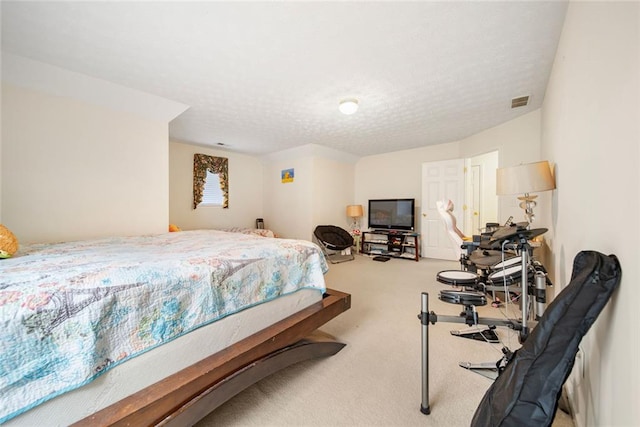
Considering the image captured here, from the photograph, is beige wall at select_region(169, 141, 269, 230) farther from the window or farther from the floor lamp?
the floor lamp

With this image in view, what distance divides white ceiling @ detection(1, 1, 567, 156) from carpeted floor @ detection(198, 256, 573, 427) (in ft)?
8.08

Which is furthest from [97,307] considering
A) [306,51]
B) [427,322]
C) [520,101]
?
[520,101]

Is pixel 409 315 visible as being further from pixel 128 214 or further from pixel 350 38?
pixel 128 214

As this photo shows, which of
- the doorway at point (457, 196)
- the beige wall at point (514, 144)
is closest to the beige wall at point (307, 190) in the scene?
the doorway at point (457, 196)

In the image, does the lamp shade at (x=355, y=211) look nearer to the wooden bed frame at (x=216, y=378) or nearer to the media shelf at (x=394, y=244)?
the media shelf at (x=394, y=244)

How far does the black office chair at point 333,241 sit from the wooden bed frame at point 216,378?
3362 millimetres

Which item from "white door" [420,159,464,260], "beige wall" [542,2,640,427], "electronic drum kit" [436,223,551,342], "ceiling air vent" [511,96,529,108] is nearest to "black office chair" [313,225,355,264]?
"white door" [420,159,464,260]

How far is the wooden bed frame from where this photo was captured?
0.94 m

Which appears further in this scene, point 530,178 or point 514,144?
point 514,144

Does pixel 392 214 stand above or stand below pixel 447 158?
below

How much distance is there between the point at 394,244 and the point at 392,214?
720 millimetres

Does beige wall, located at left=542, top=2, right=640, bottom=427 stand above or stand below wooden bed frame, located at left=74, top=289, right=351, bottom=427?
above

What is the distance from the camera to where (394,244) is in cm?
534

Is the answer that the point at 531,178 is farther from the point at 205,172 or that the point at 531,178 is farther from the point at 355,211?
the point at 205,172
